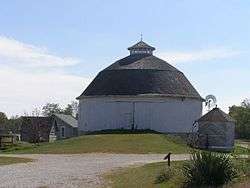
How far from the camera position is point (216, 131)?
64062 mm

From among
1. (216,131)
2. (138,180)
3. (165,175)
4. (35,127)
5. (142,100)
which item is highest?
(142,100)

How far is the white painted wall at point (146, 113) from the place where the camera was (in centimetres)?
6862

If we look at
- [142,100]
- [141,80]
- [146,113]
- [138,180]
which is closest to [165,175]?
[138,180]

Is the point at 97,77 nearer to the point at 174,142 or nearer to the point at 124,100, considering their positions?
the point at 124,100

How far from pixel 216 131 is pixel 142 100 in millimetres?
9596

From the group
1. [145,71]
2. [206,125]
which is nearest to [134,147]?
[206,125]

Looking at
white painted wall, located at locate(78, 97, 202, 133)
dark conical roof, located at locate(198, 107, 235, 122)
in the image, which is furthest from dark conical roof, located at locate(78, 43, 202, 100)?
dark conical roof, located at locate(198, 107, 235, 122)

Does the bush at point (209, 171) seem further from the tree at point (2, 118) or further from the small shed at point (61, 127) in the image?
the tree at point (2, 118)

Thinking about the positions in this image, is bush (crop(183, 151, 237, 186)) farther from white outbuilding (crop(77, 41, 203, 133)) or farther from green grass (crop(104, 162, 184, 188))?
white outbuilding (crop(77, 41, 203, 133))

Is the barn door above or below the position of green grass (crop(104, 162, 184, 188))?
above

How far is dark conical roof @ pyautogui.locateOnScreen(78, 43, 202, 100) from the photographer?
6881 cm

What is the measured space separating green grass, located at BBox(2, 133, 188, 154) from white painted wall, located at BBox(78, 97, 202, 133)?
26.4ft

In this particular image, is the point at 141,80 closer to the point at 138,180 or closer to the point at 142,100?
the point at 142,100

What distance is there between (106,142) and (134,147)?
145 inches
